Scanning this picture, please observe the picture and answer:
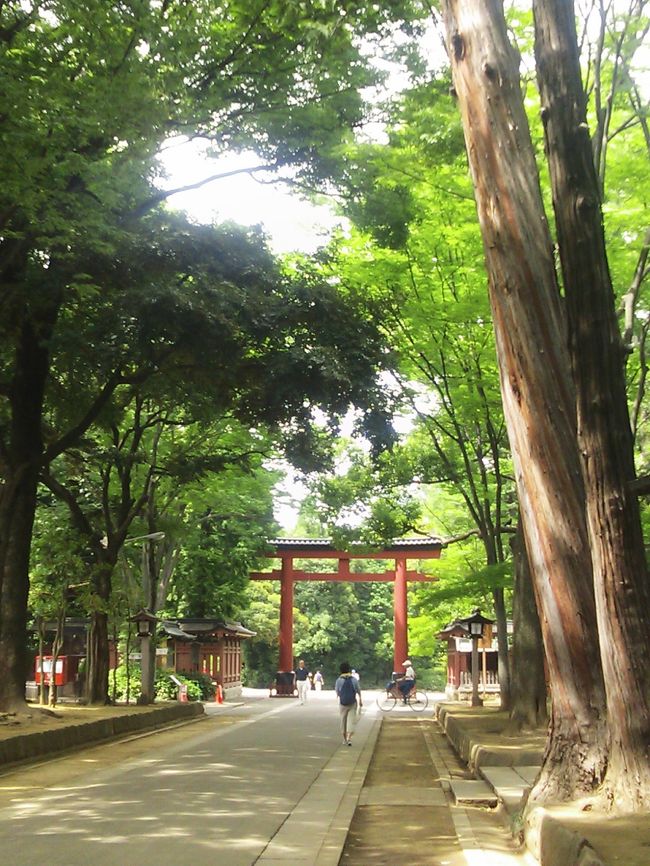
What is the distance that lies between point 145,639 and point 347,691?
1082 cm

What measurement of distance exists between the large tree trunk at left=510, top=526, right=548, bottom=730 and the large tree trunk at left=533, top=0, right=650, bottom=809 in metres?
9.56

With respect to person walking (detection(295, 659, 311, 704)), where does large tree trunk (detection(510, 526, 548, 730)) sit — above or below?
above

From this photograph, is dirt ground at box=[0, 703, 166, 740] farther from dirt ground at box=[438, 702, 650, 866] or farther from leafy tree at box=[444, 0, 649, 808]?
dirt ground at box=[438, 702, 650, 866]

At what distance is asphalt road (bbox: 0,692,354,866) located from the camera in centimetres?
745

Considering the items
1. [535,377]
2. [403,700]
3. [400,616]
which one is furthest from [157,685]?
[535,377]

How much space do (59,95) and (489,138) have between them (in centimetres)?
596

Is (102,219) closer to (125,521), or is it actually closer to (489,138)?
(489,138)

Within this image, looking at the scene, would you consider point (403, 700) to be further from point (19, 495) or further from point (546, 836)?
point (546, 836)

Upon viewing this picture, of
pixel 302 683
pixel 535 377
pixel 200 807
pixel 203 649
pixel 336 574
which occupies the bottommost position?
pixel 302 683

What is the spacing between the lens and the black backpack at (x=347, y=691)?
61.0 feet

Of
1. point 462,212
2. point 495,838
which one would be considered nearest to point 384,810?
point 495,838

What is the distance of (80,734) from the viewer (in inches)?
682

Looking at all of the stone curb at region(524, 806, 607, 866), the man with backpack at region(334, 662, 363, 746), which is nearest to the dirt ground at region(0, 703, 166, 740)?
the man with backpack at region(334, 662, 363, 746)

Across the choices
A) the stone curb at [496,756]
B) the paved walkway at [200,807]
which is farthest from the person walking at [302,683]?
the stone curb at [496,756]
